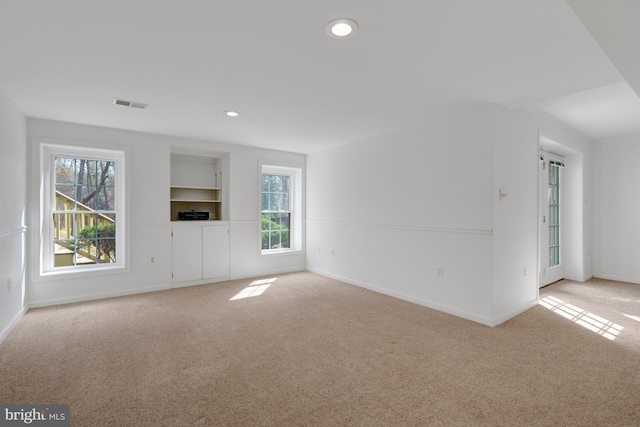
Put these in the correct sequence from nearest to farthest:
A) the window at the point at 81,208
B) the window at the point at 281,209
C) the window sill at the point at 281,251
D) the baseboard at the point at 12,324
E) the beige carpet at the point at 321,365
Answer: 1. the beige carpet at the point at 321,365
2. the baseboard at the point at 12,324
3. the window at the point at 81,208
4. the window sill at the point at 281,251
5. the window at the point at 281,209

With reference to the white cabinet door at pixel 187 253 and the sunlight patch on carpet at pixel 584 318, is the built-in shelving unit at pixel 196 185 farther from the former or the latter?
the sunlight patch on carpet at pixel 584 318

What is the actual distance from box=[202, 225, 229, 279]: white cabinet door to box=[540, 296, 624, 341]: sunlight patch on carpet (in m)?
4.53

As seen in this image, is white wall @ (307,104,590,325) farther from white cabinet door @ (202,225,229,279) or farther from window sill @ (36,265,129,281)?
window sill @ (36,265,129,281)

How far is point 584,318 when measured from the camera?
3.40 metres

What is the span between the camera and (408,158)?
409 centimetres

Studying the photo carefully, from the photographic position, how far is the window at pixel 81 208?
13.2 ft

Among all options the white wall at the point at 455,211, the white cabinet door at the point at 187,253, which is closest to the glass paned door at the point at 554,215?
the white wall at the point at 455,211

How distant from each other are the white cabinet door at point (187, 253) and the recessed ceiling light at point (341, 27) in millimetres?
3866

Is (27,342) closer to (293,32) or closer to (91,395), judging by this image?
(91,395)

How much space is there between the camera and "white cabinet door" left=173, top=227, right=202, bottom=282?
4.79 meters

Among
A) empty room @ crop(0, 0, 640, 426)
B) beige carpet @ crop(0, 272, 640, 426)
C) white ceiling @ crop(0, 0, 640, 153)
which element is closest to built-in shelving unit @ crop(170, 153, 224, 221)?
empty room @ crop(0, 0, 640, 426)

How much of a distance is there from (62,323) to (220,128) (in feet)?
9.23

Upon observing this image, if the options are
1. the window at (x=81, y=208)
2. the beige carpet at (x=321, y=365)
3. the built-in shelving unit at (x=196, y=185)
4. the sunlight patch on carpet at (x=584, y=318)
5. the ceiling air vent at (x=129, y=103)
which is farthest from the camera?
the built-in shelving unit at (x=196, y=185)

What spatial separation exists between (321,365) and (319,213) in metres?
3.58
